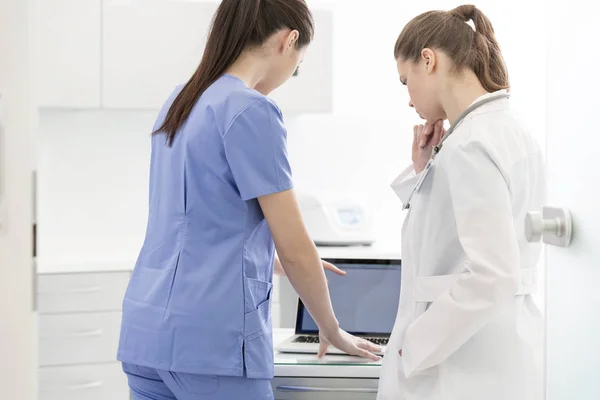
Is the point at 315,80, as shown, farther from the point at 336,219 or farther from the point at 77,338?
the point at 77,338

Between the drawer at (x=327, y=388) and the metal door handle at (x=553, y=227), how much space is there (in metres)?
0.60

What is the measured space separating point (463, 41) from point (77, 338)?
2.24 meters

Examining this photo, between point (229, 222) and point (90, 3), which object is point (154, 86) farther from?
point (229, 222)

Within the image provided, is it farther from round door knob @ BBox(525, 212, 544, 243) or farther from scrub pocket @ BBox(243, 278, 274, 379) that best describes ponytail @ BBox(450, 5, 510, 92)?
A: scrub pocket @ BBox(243, 278, 274, 379)

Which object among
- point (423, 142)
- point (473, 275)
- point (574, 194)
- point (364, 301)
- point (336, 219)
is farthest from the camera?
point (336, 219)

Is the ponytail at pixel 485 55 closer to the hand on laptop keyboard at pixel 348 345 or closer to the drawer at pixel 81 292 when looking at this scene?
the hand on laptop keyboard at pixel 348 345

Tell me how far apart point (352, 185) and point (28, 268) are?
8.90ft

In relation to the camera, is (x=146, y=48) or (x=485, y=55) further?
(x=146, y=48)

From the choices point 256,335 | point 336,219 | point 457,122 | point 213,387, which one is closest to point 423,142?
point 457,122

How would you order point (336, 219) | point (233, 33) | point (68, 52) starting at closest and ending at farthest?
point (233, 33), point (68, 52), point (336, 219)

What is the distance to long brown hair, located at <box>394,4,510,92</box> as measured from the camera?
55.9 inches

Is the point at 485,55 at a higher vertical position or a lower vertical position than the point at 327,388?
higher

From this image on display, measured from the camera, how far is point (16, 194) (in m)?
1.42

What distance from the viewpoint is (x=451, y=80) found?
1.42m
